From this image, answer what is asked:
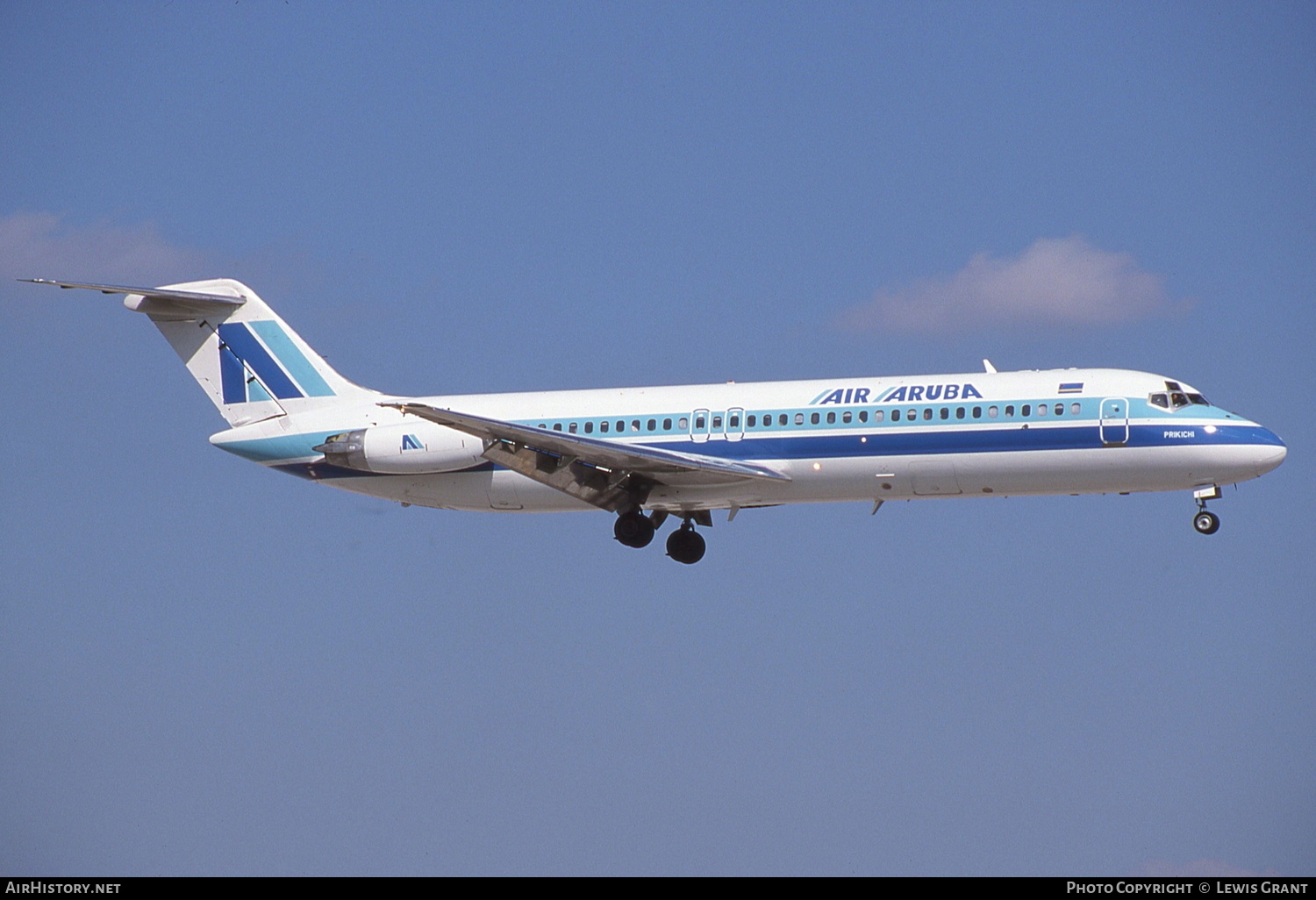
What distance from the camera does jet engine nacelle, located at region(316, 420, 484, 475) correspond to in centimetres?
4028

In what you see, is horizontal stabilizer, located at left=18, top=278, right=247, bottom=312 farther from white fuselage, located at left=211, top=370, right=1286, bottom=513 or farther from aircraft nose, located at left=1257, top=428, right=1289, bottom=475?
aircraft nose, located at left=1257, top=428, right=1289, bottom=475

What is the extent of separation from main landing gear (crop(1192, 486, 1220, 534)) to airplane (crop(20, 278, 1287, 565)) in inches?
1.4

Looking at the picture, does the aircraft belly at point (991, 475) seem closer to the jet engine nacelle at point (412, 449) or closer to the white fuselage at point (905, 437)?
the white fuselage at point (905, 437)

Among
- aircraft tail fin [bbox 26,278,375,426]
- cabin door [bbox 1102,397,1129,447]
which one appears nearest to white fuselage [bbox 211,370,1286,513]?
cabin door [bbox 1102,397,1129,447]

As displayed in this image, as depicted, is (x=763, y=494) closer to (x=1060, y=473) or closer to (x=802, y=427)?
(x=802, y=427)

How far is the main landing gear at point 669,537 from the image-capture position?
1596 inches

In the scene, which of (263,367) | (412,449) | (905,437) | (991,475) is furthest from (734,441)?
(263,367)

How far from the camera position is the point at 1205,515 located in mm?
37375

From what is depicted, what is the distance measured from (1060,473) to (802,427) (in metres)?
5.36

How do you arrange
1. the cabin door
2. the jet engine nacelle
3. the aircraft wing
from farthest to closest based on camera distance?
the jet engine nacelle < the aircraft wing < the cabin door

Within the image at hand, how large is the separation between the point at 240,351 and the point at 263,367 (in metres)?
0.77
